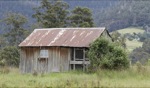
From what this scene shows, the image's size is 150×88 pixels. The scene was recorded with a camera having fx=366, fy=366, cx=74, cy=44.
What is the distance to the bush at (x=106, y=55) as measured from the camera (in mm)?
29234

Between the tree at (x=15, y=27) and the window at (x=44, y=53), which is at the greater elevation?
the tree at (x=15, y=27)

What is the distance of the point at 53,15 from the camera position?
200 ft

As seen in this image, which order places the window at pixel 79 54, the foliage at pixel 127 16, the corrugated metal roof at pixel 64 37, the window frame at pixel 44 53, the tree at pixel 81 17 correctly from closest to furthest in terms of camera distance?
1. the corrugated metal roof at pixel 64 37
2. the window at pixel 79 54
3. the window frame at pixel 44 53
4. the tree at pixel 81 17
5. the foliage at pixel 127 16

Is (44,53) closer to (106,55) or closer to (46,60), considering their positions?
(46,60)

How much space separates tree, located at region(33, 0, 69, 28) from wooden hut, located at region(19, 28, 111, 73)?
22428mm

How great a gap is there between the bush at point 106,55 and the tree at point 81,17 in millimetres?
26613

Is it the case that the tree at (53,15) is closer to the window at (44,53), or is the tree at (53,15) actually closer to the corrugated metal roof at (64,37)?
the corrugated metal roof at (64,37)

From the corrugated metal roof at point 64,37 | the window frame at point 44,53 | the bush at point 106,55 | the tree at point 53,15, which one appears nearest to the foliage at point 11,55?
the tree at point 53,15

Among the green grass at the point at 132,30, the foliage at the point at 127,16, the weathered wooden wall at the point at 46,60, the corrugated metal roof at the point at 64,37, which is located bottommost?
the weathered wooden wall at the point at 46,60

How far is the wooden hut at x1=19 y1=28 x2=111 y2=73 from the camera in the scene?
113 feet

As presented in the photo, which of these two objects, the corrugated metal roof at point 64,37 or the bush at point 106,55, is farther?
the corrugated metal roof at point 64,37

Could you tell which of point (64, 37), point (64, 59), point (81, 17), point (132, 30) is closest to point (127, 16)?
point (132, 30)

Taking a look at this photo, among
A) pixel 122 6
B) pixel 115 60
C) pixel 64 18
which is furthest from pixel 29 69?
pixel 122 6

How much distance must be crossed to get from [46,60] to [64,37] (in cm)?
287
